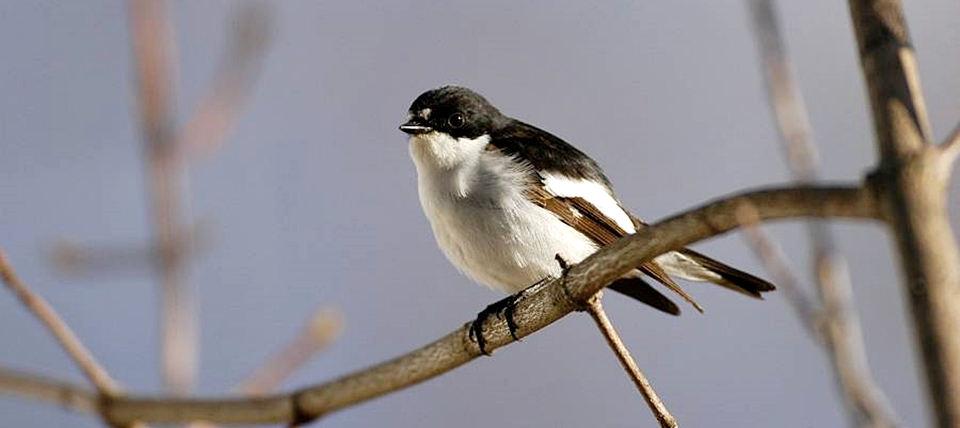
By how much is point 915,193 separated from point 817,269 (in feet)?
2.16

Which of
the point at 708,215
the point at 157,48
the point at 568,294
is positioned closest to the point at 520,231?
the point at 568,294

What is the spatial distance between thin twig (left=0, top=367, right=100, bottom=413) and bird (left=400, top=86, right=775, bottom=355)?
1.09 m

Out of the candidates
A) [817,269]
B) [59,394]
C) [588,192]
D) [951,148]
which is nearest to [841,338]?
[817,269]

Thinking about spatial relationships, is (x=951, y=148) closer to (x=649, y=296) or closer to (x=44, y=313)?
(x=44, y=313)

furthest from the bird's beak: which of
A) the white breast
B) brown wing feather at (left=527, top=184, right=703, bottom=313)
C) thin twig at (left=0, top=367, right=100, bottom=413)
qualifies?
thin twig at (left=0, top=367, right=100, bottom=413)

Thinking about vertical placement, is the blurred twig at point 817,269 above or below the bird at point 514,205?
above

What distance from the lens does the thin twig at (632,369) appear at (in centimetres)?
118

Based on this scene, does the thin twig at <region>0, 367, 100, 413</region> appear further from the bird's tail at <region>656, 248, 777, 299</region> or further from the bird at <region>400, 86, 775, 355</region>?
the bird's tail at <region>656, 248, 777, 299</region>

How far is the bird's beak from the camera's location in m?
2.73

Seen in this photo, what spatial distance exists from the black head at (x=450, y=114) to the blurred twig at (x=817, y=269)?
1512mm

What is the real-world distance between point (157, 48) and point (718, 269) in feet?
5.57

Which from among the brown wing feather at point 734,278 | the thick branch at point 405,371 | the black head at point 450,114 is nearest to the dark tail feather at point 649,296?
the brown wing feather at point 734,278

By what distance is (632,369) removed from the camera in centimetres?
124

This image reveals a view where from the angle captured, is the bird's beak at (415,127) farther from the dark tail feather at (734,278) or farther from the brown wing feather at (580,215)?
the dark tail feather at (734,278)
